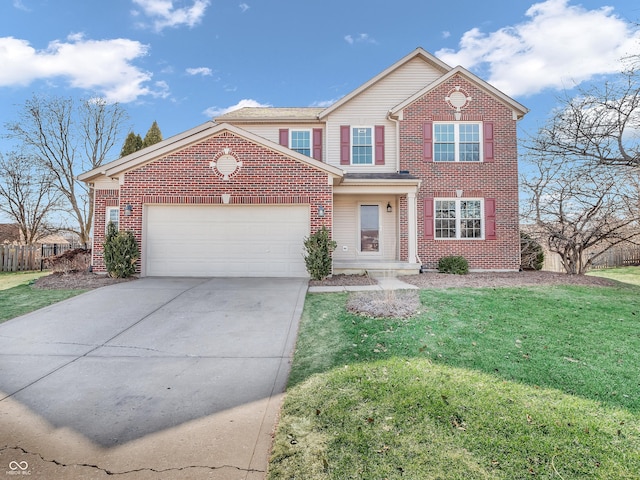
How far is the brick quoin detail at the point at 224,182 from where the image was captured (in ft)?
33.7

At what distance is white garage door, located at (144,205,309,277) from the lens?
10.4m

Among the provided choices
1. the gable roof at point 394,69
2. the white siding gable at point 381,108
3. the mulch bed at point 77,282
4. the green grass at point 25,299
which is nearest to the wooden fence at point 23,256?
the mulch bed at point 77,282

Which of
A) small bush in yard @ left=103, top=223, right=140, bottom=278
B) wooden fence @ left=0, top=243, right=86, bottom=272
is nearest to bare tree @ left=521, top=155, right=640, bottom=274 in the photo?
small bush in yard @ left=103, top=223, right=140, bottom=278

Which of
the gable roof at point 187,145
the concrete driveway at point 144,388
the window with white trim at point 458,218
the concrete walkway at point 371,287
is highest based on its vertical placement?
the gable roof at point 187,145

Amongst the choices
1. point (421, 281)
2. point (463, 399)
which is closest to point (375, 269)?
point (421, 281)

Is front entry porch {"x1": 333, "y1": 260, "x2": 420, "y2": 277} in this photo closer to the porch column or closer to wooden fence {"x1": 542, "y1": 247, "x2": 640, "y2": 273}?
the porch column

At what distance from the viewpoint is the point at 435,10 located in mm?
14727

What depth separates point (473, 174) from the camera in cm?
1296

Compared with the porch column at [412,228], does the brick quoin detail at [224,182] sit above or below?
above

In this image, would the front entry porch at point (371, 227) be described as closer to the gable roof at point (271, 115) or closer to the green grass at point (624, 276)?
the gable roof at point (271, 115)

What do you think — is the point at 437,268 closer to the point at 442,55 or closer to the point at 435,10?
the point at 442,55

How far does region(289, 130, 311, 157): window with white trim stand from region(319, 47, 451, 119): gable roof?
1.02 metres

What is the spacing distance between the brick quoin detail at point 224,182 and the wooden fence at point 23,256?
28.6 ft

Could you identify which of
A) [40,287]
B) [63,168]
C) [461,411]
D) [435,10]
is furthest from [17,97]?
[461,411]
